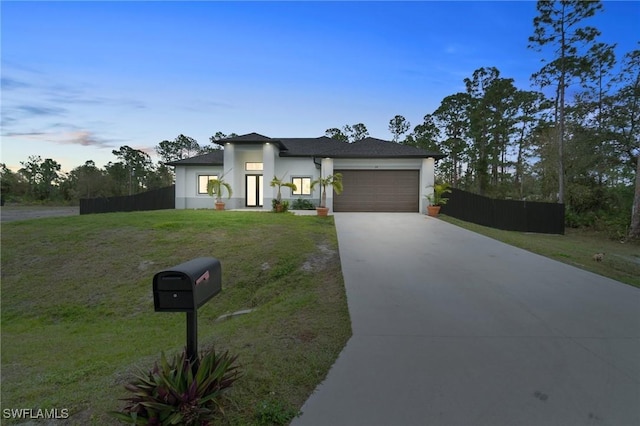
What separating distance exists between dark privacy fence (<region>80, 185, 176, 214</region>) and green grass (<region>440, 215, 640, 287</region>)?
17.4 metres

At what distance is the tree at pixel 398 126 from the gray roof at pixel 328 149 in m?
18.0

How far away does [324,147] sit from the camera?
19469mm

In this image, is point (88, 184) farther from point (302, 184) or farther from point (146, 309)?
point (146, 309)

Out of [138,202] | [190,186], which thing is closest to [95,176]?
[138,202]

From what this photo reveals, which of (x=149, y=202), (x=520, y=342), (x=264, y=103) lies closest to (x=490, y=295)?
(x=520, y=342)

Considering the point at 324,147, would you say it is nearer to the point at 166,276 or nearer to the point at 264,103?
the point at 264,103

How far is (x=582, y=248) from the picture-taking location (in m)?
11.5

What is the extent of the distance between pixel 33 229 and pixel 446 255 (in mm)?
14522

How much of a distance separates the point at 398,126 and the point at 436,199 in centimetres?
2344

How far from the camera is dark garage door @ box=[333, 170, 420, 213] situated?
1642cm

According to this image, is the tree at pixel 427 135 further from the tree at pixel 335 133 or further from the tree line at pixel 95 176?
the tree line at pixel 95 176

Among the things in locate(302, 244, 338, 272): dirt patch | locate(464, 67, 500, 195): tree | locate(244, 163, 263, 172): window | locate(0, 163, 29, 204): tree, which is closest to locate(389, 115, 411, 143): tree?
locate(464, 67, 500, 195): tree

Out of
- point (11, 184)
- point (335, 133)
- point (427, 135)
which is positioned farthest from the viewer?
point (11, 184)

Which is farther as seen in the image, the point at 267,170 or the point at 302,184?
the point at 302,184
